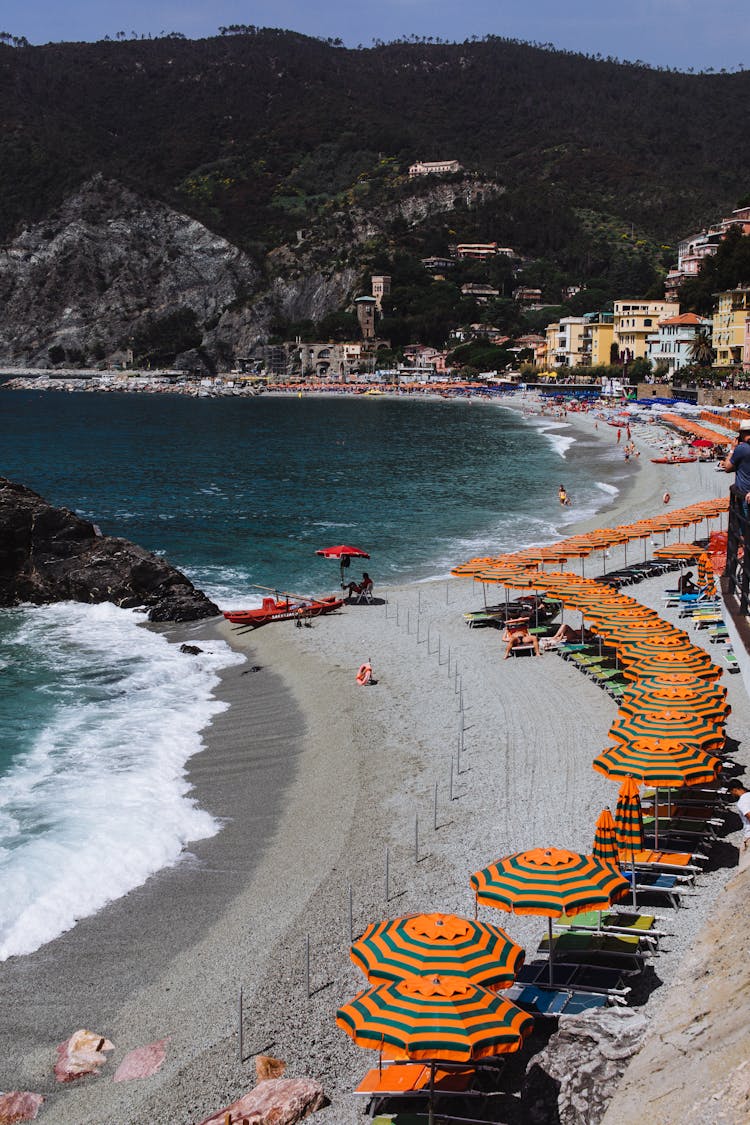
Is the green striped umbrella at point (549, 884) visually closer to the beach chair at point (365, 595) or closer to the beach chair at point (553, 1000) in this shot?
the beach chair at point (553, 1000)

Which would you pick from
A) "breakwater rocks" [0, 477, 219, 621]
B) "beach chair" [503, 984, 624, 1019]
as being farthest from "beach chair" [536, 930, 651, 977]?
"breakwater rocks" [0, 477, 219, 621]

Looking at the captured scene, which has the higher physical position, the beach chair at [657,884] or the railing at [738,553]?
the railing at [738,553]

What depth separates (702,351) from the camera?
346ft

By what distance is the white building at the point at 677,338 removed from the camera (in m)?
113

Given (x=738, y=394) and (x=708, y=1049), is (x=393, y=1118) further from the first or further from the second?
(x=738, y=394)

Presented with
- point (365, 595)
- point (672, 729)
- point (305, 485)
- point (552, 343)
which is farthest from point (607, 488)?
point (552, 343)

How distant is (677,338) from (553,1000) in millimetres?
114663

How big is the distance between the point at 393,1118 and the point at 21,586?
83.2 ft

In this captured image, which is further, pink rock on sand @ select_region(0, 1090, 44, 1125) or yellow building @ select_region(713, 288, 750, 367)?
yellow building @ select_region(713, 288, 750, 367)

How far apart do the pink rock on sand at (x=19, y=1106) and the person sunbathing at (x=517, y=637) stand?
49.6 feet

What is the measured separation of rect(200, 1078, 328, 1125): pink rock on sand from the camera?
8727 millimetres

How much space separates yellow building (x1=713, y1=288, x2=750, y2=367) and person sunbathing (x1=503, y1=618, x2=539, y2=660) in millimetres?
76949

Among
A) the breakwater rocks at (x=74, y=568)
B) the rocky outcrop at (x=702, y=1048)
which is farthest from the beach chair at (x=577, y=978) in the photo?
the breakwater rocks at (x=74, y=568)

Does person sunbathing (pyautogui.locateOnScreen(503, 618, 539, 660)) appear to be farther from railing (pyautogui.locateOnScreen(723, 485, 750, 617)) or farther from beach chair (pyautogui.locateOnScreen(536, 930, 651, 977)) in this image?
railing (pyautogui.locateOnScreen(723, 485, 750, 617))
